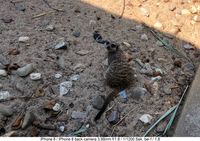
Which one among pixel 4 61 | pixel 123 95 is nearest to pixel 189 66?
pixel 123 95

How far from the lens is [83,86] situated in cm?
302

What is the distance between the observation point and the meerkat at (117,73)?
2951 mm

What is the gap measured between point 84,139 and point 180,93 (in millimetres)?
915

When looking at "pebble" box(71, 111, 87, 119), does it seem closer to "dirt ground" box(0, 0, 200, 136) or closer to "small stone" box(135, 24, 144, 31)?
"dirt ground" box(0, 0, 200, 136)

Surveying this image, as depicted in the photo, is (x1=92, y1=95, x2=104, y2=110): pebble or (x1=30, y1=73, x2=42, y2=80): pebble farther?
(x1=30, y1=73, x2=42, y2=80): pebble

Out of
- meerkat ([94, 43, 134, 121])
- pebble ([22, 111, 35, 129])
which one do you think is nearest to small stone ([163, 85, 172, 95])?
meerkat ([94, 43, 134, 121])

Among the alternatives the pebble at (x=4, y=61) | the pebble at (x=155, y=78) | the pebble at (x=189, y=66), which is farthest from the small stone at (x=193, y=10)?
the pebble at (x=4, y=61)

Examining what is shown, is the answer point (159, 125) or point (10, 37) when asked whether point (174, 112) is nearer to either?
point (159, 125)

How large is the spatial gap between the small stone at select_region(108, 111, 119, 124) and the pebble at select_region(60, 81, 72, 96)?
0.41 m

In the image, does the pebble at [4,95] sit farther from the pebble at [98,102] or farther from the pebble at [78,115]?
the pebble at [98,102]

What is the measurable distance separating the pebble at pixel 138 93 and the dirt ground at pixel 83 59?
0.01m

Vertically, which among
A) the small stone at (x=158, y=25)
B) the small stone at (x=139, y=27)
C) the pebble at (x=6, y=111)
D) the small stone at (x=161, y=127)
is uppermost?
the small stone at (x=158, y=25)

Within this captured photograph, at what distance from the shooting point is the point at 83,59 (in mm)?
3271

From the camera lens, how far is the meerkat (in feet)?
9.68
